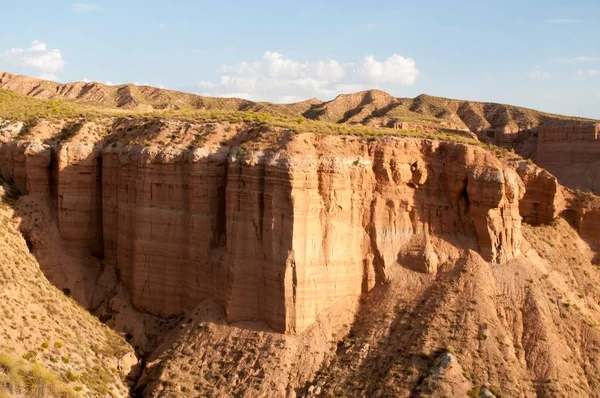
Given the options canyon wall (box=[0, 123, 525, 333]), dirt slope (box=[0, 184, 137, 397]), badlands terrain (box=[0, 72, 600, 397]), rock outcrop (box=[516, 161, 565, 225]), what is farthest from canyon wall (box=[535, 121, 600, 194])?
dirt slope (box=[0, 184, 137, 397])

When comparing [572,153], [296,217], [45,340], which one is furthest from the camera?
[572,153]

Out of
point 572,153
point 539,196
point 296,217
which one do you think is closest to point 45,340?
point 296,217

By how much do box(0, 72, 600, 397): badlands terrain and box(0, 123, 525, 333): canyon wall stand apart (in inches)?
2.9

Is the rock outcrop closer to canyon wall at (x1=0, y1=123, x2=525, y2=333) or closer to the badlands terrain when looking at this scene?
the badlands terrain

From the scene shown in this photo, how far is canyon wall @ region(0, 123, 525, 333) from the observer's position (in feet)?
90.9

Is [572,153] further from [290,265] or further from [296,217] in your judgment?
[290,265]

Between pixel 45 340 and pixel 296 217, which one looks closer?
pixel 45 340

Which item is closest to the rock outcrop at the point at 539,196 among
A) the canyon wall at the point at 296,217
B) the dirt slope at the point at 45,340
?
the canyon wall at the point at 296,217

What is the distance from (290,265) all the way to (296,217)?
2.09 meters

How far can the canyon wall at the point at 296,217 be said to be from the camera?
27719mm

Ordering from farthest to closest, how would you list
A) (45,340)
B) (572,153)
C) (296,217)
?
(572,153), (296,217), (45,340)

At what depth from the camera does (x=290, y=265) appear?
89.6ft

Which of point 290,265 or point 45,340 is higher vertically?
point 290,265

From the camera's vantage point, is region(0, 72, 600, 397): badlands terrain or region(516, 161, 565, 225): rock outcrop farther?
region(516, 161, 565, 225): rock outcrop
